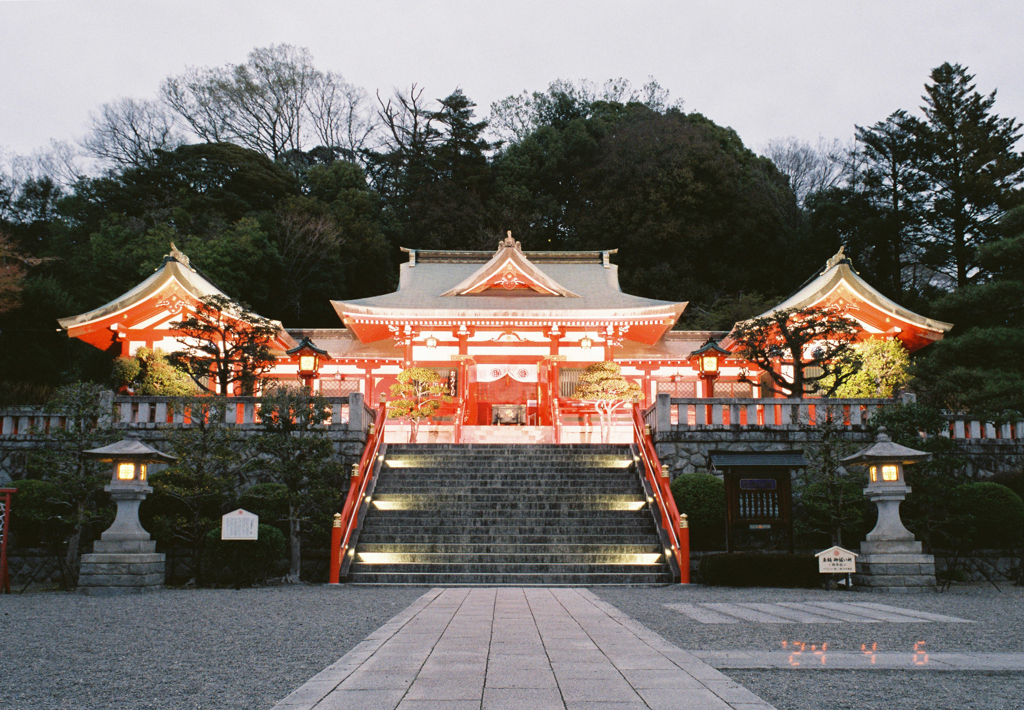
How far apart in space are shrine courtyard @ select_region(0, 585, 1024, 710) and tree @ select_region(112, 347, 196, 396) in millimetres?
10156

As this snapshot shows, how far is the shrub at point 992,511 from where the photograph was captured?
1216 centimetres

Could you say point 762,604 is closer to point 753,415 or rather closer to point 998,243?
point 753,415

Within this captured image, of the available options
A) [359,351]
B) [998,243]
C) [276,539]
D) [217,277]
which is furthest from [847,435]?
[217,277]

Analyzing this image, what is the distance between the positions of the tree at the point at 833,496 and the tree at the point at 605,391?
6.28 metres

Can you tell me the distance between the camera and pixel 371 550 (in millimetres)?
12266

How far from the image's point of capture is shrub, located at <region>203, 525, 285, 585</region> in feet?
36.6

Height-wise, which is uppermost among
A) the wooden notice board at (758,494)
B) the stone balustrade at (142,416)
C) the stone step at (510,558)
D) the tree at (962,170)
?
the tree at (962,170)

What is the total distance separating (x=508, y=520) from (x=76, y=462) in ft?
24.2

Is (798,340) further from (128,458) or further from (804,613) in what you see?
(128,458)

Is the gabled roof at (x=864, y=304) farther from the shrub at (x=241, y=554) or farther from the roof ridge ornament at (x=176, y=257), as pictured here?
the roof ridge ornament at (x=176, y=257)

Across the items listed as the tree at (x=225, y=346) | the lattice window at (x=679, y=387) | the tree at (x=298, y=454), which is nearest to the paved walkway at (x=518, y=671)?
the tree at (x=298, y=454)

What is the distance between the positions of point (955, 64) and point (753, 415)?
21.6 meters

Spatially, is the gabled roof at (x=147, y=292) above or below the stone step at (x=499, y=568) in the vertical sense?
above

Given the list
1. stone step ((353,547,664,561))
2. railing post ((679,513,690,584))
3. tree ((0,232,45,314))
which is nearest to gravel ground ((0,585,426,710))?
stone step ((353,547,664,561))
